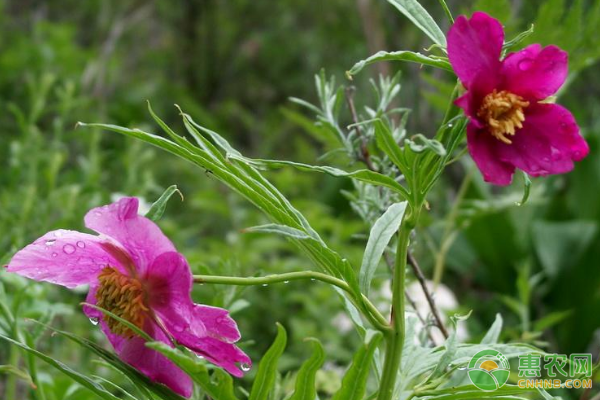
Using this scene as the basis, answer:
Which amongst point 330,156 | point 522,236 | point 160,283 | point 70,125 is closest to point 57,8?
point 70,125

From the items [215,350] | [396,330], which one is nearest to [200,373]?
[215,350]

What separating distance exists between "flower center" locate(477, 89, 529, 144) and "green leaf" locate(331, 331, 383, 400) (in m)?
0.15

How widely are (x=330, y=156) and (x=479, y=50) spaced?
0.92 feet

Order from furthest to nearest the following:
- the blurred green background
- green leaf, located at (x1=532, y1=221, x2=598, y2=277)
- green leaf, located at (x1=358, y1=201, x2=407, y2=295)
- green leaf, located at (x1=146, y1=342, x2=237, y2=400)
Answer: green leaf, located at (x1=532, y1=221, x2=598, y2=277) < the blurred green background < green leaf, located at (x1=358, y1=201, x2=407, y2=295) < green leaf, located at (x1=146, y1=342, x2=237, y2=400)

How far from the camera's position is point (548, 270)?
2.37 metres

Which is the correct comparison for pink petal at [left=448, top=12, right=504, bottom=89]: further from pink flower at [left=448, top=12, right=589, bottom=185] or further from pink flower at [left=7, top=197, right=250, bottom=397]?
pink flower at [left=7, top=197, right=250, bottom=397]

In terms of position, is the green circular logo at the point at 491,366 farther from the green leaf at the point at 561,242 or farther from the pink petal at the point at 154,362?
the green leaf at the point at 561,242

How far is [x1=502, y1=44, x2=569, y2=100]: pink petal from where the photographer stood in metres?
0.52

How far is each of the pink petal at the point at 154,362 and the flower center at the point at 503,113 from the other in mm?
243

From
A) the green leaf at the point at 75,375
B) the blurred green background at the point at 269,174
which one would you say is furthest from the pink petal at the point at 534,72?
the green leaf at the point at 75,375

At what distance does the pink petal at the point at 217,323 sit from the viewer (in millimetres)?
486

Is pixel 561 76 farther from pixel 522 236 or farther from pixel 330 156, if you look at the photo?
pixel 522 236

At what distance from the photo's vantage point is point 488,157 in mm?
507

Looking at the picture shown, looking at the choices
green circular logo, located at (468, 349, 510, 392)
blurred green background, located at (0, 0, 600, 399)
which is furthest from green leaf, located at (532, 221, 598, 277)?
green circular logo, located at (468, 349, 510, 392)
